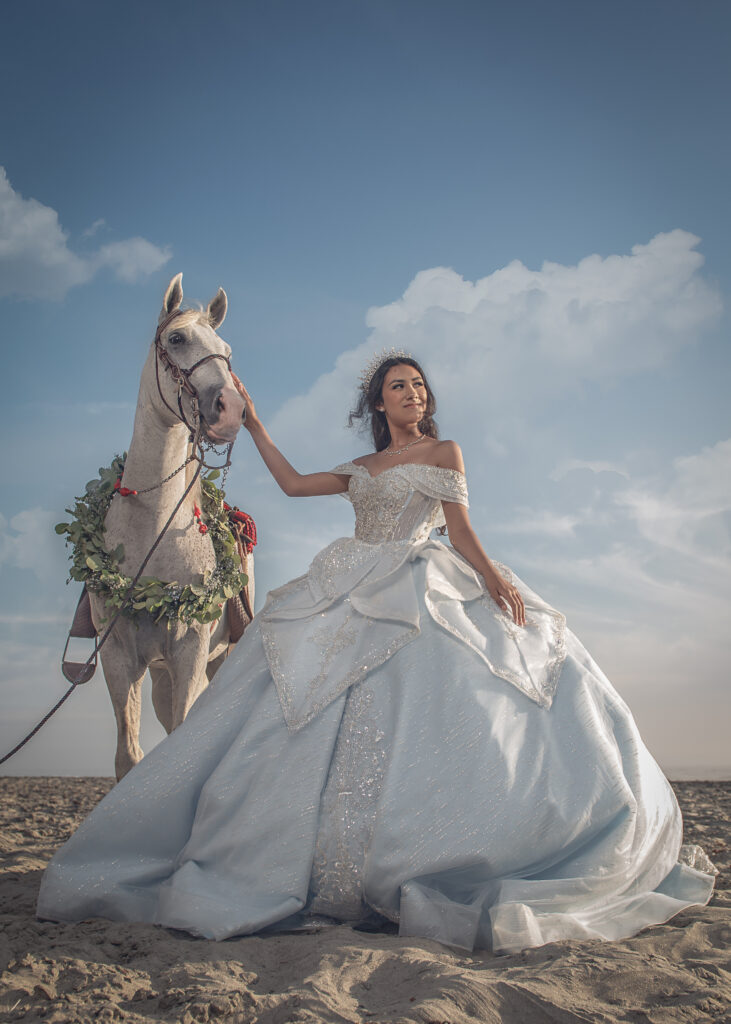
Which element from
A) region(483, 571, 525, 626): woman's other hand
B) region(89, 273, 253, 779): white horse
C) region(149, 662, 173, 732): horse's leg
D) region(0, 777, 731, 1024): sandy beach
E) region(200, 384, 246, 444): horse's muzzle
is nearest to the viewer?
region(0, 777, 731, 1024): sandy beach

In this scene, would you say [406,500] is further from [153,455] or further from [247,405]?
[153,455]

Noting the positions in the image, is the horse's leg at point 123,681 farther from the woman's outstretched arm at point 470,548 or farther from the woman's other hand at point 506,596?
the woman's other hand at point 506,596

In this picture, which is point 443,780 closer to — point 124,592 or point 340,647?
point 340,647

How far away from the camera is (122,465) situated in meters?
4.44

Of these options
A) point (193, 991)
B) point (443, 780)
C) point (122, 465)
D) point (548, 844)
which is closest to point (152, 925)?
point (193, 991)

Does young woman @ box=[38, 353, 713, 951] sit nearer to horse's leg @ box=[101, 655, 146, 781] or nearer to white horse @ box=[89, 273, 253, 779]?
white horse @ box=[89, 273, 253, 779]

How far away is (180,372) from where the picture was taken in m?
3.88

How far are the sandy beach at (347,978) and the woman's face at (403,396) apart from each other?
2.54 m

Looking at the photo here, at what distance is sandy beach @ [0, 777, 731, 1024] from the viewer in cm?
198

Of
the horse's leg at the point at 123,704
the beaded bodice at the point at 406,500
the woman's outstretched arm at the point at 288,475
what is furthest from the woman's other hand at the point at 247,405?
the horse's leg at the point at 123,704

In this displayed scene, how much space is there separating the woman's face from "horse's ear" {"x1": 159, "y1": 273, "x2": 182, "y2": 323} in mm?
1251

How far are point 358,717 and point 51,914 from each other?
1.43 meters

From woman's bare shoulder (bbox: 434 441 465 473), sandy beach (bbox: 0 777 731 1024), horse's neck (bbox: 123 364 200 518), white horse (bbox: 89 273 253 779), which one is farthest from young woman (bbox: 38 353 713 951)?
horse's neck (bbox: 123 364 200 518)

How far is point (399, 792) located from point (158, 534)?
2.10m
